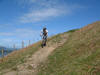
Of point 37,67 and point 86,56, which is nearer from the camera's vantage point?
point 86,56

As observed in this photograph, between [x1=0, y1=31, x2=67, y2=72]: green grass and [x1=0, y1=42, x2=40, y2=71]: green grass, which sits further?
[x1=0, y1=42, x2=40, y2=71]: green grass

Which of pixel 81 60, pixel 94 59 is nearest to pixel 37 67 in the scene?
pixel 81 60

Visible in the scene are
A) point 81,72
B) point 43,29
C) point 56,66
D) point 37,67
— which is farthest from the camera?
point 43,29

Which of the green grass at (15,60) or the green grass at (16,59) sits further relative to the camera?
the green grass at (15,60)

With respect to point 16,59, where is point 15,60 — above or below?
below

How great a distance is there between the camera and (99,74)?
9.08m

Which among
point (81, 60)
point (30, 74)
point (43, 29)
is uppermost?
point (43, 29)

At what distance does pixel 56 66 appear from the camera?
13133 mm

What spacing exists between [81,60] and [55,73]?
8.88 ft

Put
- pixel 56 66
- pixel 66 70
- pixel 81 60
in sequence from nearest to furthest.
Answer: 1. pixel 66 70
2. pixel 81 60
3. pixel 56 66

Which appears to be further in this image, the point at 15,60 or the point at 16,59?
the point at 16,59

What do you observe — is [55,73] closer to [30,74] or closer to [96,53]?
[30,74]

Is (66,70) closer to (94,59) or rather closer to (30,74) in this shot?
(94,59)

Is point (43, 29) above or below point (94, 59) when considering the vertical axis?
above
